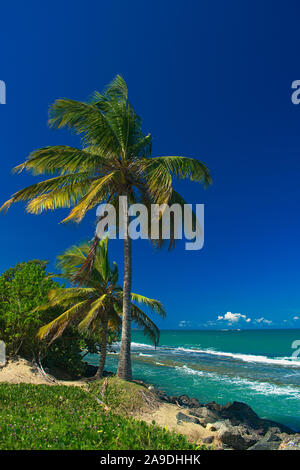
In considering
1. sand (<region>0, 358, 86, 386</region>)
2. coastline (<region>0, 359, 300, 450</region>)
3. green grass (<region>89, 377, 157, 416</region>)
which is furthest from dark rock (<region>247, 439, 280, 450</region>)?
sand (<region>0, 358, 86, 386</region>)

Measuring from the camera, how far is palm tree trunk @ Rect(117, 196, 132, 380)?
9.07 metres

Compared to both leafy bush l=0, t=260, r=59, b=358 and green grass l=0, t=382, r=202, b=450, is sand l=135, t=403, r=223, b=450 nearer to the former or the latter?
green grass l=0, t=382, r=202, b=450

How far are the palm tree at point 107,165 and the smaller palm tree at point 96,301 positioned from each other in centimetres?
195

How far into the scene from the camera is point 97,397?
7.84 m

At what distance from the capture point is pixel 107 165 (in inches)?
394

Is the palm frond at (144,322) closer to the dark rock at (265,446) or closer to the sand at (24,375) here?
the sand at (24,375)

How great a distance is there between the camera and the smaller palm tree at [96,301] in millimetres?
10805

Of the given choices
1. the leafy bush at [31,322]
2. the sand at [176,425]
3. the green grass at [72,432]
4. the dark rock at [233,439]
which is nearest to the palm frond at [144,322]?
the sand at [176,425]

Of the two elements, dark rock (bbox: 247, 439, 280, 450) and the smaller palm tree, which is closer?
dark rock (bbox: 247, 439, 280, 450)

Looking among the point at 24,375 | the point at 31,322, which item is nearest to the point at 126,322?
the point at 31,322

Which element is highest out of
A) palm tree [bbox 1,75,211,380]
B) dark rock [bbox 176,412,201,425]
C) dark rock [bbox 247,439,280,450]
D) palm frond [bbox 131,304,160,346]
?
palm tree [bbox 1,75,211,380]

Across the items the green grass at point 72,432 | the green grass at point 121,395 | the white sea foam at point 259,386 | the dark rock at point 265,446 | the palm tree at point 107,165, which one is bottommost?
the white sea foam at point 259,386
